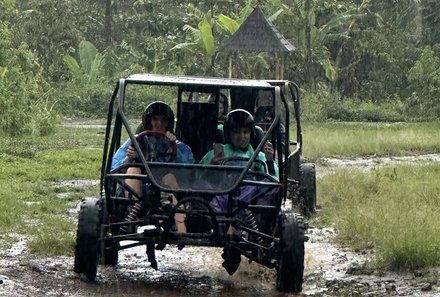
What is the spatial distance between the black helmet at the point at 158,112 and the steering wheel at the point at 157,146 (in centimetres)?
16

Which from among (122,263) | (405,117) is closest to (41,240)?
(122,263)

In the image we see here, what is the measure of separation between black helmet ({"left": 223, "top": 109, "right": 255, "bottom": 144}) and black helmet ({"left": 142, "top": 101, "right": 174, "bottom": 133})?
0.50 meters

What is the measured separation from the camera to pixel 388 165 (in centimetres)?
1997

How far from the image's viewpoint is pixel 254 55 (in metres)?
34.9

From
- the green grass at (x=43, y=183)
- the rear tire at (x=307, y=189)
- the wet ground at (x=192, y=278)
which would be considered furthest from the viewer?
the rear tire at (x=307, y=189)

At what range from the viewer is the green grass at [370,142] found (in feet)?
75.4

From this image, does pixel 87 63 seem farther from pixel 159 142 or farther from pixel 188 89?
pixel 188 89

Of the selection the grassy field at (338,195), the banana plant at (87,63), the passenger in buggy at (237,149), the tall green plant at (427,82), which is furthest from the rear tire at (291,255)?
the banana plant at (87,63)

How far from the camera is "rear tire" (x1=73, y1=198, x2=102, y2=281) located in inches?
308

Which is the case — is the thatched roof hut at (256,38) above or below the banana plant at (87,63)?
above

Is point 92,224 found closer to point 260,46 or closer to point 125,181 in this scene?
point 125,181

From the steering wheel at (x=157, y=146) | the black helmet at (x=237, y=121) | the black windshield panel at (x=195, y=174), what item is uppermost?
the black helmet at (x=237, y=121)

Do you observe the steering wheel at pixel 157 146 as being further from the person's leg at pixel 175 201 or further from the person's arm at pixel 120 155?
the person's leg at pixel 175 201

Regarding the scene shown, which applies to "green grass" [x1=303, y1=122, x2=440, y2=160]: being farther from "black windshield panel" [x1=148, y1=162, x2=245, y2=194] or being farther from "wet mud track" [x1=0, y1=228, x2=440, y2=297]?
"black windshield panel" [x1=148, y1=162, x2=245, y2=194]
